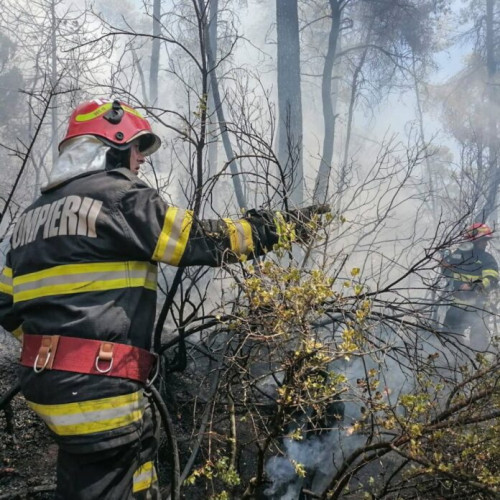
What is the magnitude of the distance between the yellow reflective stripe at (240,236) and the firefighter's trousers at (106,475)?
0.94 meters

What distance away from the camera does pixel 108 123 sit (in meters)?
2.45

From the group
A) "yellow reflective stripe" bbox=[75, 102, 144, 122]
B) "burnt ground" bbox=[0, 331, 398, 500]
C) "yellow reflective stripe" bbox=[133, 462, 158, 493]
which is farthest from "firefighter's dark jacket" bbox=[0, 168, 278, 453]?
"burnt ground" bbox=[0, 331, 398, 500]

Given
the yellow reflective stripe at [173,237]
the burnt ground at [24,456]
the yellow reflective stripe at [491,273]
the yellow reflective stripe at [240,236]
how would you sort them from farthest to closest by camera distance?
the yellow reflective stripe at [491,273]
the burnt ground at [24,456]
the yellow reflective stripe at [240,236]
the yellow reflective stripe at [173,237]

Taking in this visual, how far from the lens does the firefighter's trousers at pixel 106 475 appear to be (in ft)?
6.54

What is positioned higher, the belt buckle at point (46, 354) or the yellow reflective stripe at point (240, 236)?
the yellow reflective stripe at point (240, 236)

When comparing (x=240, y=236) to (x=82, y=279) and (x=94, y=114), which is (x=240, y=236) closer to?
(x=82, y=279)

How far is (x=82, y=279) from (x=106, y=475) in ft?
2.70

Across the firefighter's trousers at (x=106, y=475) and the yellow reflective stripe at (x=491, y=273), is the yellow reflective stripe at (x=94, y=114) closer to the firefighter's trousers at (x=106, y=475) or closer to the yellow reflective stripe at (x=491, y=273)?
the firefighter's trousers at (x=106, y=475)

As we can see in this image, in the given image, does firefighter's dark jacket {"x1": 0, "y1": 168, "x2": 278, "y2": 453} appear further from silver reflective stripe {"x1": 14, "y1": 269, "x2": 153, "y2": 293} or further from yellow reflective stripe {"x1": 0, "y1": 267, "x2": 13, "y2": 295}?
yellow reflective stripe {"x1": 0, "y1": 267, "x2": 13, "y2": 295}

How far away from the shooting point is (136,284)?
2.14m

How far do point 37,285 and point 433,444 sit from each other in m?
1.76

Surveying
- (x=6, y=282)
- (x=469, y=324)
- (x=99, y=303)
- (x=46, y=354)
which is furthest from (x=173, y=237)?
(x=469, y=324)

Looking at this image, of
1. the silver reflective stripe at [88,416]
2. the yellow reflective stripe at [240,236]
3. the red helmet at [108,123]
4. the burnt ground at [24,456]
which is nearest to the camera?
the silver reflective stripe at [88,416]

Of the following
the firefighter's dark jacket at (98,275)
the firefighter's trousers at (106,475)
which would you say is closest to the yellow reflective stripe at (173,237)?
the firefighter's dark jacket at (98,275)
